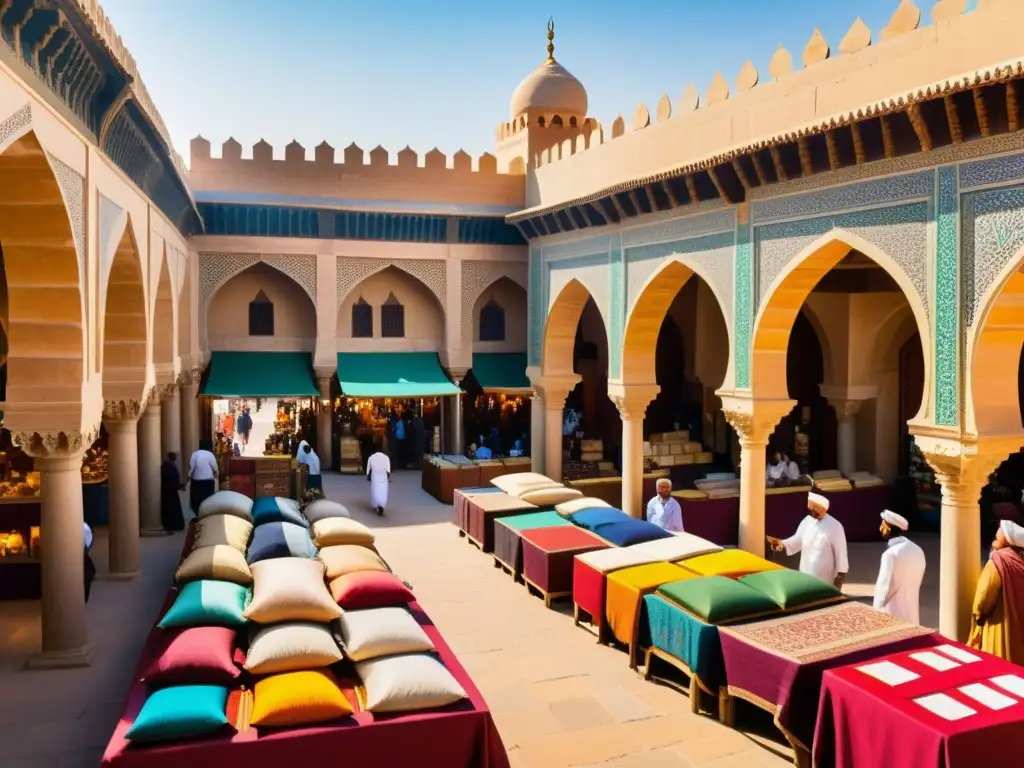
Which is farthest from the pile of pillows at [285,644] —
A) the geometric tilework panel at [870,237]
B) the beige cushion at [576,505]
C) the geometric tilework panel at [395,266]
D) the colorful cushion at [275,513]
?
the geometric tilework panel at [395,266]

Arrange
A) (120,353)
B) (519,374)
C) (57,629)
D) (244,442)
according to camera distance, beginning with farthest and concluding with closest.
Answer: (244,442), (519,374), (120,353), (57,629)

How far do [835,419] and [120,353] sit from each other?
1147 centimetres

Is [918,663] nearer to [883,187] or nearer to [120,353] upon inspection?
[883,187]

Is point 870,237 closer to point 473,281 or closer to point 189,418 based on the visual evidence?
point 473,281

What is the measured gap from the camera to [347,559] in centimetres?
786

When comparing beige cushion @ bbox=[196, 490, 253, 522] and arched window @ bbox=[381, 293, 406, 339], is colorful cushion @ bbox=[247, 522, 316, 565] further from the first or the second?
arched window @ bbox=[381, 293, 406, 339]

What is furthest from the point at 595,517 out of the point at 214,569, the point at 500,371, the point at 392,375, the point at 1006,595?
the point at 500,371

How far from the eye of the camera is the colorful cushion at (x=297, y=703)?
17.1ft

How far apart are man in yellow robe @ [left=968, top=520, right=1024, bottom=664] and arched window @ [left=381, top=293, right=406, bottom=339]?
558 inches

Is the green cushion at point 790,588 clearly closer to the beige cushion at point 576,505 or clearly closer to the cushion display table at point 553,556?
the cushion display table at point 553,556

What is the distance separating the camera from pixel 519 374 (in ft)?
64.6

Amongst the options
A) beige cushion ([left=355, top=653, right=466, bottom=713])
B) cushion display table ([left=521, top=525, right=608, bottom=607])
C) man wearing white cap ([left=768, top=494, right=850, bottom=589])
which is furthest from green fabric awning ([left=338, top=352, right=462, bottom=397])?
beige cushion ([left=355, top=653, right=466, bottom=713])

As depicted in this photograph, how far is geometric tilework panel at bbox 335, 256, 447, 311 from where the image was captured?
18609mm

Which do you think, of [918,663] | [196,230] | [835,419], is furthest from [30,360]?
[835,419]
